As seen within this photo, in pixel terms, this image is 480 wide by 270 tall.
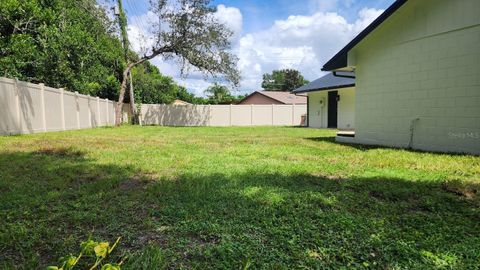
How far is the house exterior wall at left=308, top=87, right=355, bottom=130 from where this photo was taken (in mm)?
16781

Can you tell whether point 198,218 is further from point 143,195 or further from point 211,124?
point 211,124

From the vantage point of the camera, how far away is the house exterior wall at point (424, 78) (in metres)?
6.39

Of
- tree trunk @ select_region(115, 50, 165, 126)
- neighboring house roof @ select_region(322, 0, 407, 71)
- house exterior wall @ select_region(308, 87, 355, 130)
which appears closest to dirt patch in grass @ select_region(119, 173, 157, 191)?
neighboring house roof @ select_region(322, 0, 407, 71)

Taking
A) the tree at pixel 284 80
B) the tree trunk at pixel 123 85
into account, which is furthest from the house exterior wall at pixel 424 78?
the tree at pixel 284 80

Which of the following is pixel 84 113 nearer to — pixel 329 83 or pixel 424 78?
pixel 329 83

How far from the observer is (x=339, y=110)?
17562 millimetres

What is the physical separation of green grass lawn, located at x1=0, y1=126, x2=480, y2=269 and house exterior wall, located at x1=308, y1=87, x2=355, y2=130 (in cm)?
1187

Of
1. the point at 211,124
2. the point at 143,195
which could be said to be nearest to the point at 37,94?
the point at 143,195

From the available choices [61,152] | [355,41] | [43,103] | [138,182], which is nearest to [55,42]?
[43,103]

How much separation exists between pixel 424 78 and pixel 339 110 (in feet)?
34.2

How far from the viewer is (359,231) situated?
2559 mm

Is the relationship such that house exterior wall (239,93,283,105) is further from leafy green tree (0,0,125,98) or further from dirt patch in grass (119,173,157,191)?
dirt patch in grass (119,173,157,191)

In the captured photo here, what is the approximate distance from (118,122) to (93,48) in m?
4.81

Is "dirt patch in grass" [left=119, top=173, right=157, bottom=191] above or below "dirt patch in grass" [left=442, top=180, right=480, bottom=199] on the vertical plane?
above
